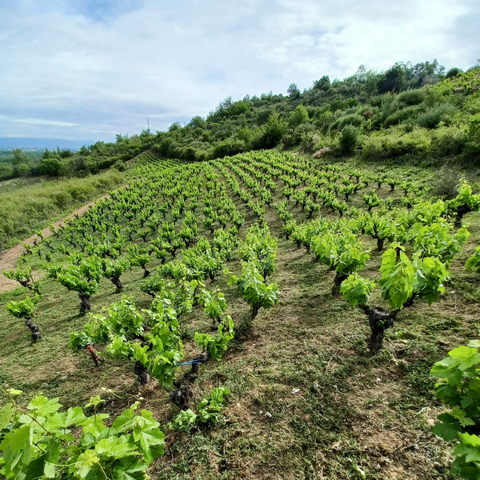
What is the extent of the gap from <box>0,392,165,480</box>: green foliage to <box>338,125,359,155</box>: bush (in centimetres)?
2851

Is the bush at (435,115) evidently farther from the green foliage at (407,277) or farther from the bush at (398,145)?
the green foliage at (407,277)

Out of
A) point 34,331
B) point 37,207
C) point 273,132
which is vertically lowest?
point 34,331

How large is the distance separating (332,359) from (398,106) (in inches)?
1339

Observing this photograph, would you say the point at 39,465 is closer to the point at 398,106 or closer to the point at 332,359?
the point at 332,359

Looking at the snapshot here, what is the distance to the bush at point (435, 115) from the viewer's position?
21125 millimetres

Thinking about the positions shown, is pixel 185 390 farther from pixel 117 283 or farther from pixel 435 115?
pixel 435 115

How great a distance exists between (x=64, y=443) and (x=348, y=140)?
29.0 metres

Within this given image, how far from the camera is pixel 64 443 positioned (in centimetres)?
187

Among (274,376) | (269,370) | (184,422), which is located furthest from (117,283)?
(274,376)

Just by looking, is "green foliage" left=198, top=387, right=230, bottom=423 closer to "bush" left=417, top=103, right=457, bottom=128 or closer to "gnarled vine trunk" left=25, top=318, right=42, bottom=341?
"gnarled vine trunk" left=25, top=318, right=42, bottom=341

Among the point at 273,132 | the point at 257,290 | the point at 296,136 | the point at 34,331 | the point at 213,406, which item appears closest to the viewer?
the point at 213,406

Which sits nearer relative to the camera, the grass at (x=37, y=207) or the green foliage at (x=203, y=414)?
the green foliage at (x=203, y=414)

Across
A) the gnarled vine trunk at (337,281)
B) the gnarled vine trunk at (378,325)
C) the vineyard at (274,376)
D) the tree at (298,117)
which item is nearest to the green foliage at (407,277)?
the vineyard at (274,376)

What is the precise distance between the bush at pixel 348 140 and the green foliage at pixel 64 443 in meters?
28.5
